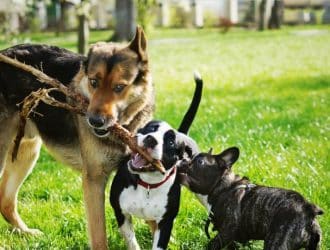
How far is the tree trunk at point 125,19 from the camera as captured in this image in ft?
88.5

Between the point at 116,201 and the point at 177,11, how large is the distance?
4094 centimetres

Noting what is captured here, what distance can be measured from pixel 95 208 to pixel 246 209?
46.3 inches

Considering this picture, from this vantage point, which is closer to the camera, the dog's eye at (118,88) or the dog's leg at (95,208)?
the dog's eye at (118,88)

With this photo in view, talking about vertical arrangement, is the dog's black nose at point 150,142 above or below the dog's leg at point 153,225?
above

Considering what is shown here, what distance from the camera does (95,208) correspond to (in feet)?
16.5

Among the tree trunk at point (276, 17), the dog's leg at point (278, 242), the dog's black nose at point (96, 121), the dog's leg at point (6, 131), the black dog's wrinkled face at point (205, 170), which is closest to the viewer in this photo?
the dog's leg at point (278, 242)

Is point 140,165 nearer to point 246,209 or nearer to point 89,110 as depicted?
point 89,110

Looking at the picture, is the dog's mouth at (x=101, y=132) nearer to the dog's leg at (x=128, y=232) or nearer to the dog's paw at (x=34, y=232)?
the dog's leg at (x=128, y=232)

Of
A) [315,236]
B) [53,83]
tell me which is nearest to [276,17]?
[53,83]

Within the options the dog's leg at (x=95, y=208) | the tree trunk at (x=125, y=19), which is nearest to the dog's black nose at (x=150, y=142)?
the dog's leg at (x=95, y=208)

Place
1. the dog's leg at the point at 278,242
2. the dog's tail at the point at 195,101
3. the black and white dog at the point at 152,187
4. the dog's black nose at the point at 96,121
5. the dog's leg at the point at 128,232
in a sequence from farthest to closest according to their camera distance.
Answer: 1. the dog's tail at the point at 195,101
2. the dog's leg at the point at 128,232
3. the black and white dog at the point at 152,187
4. the dog's black nose at the point at 96,121
5. the dog's leg at the point at 278,242

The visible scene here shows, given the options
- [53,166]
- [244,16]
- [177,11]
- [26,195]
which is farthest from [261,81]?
[244,16]

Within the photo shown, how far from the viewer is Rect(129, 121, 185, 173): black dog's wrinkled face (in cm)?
465

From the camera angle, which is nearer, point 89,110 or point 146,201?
point 89,110
